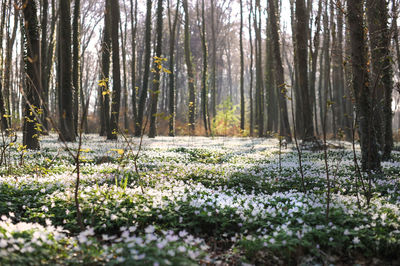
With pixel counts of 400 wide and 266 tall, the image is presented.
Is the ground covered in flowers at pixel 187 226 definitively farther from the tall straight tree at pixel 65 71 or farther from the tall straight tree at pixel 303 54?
the tall straight tree at pixel 303 54

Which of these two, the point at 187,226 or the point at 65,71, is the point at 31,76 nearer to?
the point at 65,71

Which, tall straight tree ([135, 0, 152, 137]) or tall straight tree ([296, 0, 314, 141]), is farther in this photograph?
tall straight tree ([135, 0, 152, 137])

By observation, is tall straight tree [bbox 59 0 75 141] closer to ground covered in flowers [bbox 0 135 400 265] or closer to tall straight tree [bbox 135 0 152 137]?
tall straight tree [bbox 135 0 152 137]

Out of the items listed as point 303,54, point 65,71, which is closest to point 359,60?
point 303,54

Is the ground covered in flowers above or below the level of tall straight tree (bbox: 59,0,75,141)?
below

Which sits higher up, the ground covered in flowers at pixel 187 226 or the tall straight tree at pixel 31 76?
the tall straight tree at pixel 31 76

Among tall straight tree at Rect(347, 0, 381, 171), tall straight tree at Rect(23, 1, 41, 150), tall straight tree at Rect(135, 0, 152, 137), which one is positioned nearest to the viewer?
tall straight tree at Rect(347, 0, 381, 171)

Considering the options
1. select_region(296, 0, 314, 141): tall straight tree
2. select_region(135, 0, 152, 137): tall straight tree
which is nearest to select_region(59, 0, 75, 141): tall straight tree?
select_region(135, 0, 152, 137): tall straight tree

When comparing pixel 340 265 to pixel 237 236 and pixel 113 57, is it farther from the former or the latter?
pixel 113 57

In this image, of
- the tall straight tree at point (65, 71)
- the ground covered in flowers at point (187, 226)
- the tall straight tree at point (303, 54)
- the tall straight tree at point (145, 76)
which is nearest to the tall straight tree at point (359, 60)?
the ground covered in flowers at point (187, 226)

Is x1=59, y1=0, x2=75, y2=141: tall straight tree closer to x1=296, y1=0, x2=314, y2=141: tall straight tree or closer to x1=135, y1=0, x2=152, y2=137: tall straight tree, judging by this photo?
x1=135, y1=0, x2=152, y2=137: tall straight tree

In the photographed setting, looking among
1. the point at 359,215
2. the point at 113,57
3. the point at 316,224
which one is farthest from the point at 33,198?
the point at 113,57

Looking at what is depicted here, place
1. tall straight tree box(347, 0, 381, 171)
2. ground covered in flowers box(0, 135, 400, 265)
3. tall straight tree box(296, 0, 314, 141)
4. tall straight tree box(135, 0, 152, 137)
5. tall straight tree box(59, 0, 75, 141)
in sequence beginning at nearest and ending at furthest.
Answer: ground covered in flowers box(0, 135, 400, 265), tall straight tree box(347, 0, 381, 171), tall straight tree box(59, 0, 75, 141), tall straight tree box(296, 0, 314, 141), tall straight tree box(135, 0, 152, 137)

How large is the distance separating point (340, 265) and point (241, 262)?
3.87 ft
